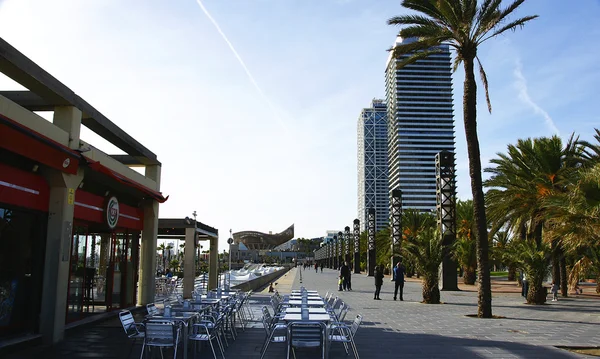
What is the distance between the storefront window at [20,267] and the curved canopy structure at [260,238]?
177 meters

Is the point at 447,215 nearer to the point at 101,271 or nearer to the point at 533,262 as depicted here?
the point at 533,262

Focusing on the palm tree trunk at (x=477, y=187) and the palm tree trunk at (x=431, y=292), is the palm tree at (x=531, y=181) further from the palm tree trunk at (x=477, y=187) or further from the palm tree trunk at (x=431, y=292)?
the palm tree trunk at (x=477, y=187)

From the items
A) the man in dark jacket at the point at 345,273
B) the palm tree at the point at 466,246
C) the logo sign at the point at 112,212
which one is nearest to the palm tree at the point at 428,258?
the man in dark jacket at the point at 345,273

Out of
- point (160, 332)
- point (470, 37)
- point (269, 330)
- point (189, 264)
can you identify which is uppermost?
point (470, 37)

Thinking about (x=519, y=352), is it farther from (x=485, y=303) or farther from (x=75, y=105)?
(x=75, y=105)

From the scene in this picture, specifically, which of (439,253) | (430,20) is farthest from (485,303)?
(430,20)

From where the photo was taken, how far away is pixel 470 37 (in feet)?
51.5

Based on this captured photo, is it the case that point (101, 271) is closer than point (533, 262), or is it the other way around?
point (101, 271)

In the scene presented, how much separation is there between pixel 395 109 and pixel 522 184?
15022 centimetres

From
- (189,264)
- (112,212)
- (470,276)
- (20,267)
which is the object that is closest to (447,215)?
(470,276)

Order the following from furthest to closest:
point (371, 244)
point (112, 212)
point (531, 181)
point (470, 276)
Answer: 1. point (371, 244)
2. point (470, 276)
3. point (531, 181)
4. point (112, 212)

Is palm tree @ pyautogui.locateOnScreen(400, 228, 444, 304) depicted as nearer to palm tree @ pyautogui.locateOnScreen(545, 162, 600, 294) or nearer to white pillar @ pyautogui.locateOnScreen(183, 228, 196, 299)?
palm tree @ pyautogui.locateOnScreen(545, 162, 600, 294)

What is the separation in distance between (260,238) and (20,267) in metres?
179

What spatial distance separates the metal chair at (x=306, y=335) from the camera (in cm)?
795
